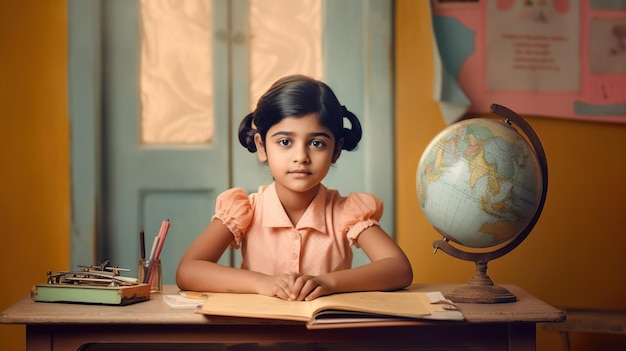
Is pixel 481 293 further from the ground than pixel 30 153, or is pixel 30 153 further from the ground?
pixel 30 153

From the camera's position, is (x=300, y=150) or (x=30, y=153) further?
(x=30, y=153)

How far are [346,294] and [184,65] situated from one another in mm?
2008

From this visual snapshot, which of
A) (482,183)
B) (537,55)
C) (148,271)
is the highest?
(537,55)

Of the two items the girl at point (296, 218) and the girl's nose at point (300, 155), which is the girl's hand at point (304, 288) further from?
the girl's nose at point (300, 155)

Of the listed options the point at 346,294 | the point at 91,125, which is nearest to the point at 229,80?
the point at 91,125

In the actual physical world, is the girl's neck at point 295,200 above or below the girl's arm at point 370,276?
above

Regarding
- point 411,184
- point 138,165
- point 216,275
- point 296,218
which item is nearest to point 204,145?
point 138,165

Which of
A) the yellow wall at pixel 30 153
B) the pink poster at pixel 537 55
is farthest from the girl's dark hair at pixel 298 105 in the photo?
the yellow wall at pixel 30 153

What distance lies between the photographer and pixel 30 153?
3.44 m

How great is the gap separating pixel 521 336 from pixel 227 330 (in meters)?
0.64

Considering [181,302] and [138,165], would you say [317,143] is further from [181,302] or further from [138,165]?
[138,165]

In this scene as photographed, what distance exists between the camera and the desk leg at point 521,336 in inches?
65.7

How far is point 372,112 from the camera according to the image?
3.46 meters

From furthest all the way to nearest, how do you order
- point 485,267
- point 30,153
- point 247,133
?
point 30,153 < point 247,133 < point 485,267
